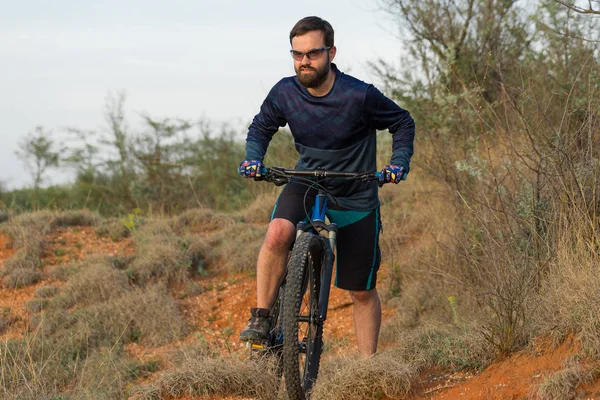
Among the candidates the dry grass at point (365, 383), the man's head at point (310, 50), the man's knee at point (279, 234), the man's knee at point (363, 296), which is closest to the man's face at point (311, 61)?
the man's head at point (310, 50)

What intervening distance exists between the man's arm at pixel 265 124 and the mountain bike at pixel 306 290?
0.39 meters

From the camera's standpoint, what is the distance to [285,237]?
4.51 metres

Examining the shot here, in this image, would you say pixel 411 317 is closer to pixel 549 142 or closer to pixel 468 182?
pixel 468 182

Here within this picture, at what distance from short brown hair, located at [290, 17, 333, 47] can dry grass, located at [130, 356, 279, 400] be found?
6.56 ft

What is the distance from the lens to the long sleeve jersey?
4.65 meters

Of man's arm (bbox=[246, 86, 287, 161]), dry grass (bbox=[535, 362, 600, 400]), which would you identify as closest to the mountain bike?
man's arm (bbox=[246, 86, 287, 161])

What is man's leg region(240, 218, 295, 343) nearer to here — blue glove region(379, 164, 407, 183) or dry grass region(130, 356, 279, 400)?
dry grass region(130, 356, 279, 400)

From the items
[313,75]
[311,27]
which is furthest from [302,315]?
[311,27]

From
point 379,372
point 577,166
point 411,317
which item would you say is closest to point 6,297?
point 411,317

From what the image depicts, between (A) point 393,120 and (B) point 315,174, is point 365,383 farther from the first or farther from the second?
(A) point 393,120

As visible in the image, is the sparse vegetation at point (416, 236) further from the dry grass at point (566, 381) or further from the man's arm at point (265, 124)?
the man's arm at point (265, 124)

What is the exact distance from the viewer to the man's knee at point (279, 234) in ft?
14.8

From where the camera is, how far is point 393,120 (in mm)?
4762

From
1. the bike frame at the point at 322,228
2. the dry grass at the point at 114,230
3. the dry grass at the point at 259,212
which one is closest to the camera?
the bike frame at the point at 322,228
